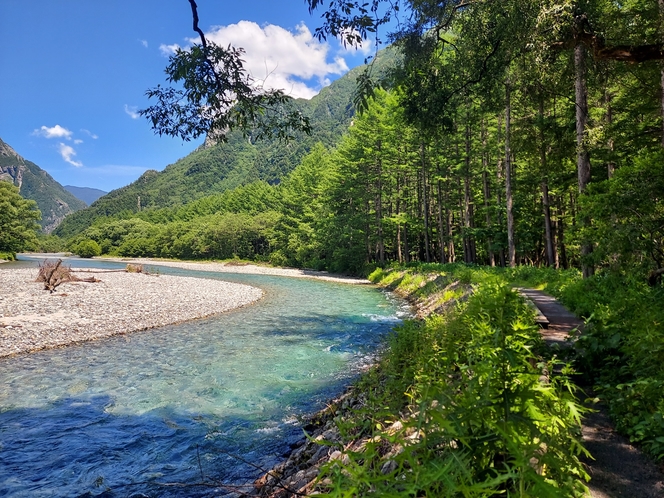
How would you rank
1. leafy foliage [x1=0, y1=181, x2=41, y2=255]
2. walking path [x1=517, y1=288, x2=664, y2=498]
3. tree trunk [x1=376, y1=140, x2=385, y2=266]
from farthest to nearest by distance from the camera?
leafy foliage [x1=0, y1=181, x2=41, y2=255]
tree trunk [x1=376, y1=140, x2=385, y2=266]
walking path [x1=517, y1=288, x2=664, y2=498]

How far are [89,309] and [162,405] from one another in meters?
10.6

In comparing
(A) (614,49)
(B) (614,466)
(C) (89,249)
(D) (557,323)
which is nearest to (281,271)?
(D) (557,323)

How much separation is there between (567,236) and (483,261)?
29413 mm

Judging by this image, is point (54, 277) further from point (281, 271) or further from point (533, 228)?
point (533, 228)

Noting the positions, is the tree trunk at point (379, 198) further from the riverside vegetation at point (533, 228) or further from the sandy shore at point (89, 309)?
the sandy shore at point (89, 309)

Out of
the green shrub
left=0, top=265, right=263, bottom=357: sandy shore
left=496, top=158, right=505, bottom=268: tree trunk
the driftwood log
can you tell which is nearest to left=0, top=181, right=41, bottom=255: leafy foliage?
the green shrub

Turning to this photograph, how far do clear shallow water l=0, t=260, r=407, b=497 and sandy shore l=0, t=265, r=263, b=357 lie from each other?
113 cm

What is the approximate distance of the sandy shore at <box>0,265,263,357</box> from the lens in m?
11.7

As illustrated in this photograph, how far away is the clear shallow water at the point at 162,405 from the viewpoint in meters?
5.14

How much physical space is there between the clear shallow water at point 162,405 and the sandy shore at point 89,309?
1134 mm

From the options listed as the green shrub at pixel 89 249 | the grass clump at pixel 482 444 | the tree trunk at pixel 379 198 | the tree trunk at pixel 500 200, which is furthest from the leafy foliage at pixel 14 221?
the grass clump at pixel 482 444

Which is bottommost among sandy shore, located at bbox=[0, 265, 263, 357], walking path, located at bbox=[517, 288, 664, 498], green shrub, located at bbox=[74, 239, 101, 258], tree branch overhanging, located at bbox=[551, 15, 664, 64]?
sandy shore, located at bbox=[0, 265, 263, 357]

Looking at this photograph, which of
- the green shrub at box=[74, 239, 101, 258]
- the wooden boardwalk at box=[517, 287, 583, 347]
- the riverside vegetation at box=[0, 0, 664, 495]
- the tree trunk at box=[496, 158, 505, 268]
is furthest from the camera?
the green shrub at box=[74, 239, 101, 258]

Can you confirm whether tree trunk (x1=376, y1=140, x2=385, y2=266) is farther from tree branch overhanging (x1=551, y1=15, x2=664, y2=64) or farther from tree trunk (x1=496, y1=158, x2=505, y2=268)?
tree branch overhanging (x1=551, y1=15, x2=664, y2=64)
